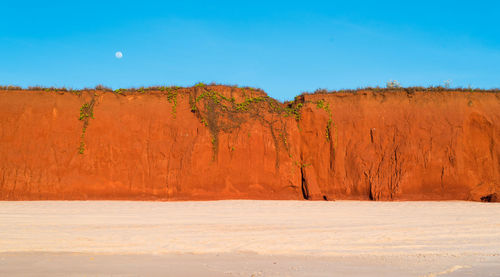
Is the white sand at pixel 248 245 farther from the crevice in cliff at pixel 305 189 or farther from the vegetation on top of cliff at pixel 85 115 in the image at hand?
the vegetation on top of cliff at pixel 85 115

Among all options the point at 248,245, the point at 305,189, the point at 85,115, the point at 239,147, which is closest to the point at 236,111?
the point at 239,147

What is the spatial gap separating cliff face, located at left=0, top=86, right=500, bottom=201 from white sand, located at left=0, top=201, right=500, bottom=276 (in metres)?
6.65

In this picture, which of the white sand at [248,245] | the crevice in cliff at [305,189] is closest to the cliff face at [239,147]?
the crevice in cliff at [305,189]

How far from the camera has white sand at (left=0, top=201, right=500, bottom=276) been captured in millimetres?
4566

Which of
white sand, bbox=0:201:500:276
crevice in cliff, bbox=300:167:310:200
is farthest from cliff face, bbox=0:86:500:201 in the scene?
white sand, bbox=0:201:500:276

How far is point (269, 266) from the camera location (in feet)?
15.5

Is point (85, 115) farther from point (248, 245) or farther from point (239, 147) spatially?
point (248, 245)

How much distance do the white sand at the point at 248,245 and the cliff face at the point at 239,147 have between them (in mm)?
6652

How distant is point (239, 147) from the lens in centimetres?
1667

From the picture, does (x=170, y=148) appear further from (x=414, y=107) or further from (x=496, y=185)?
(x=496, y=185)

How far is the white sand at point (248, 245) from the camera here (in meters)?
A: 4.57

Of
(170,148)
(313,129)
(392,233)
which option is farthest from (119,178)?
(392,233)

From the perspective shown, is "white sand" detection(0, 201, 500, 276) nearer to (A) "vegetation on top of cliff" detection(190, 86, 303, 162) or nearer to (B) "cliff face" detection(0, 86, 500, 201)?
(B) "cliff face" detection(0, 86, 500, 201)

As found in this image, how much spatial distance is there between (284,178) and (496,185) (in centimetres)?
876
